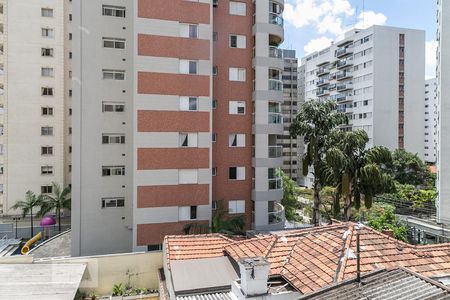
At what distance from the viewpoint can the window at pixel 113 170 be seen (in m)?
27.5

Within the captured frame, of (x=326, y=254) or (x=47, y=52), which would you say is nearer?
(x=326, y=254)

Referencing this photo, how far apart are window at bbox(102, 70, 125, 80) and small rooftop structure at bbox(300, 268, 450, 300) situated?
23.5m

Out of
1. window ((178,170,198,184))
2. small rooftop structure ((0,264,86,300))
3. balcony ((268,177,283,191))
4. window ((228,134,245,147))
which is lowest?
small rooftop structure ((0,264,86,300))

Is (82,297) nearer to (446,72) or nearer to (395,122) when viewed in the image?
(446,72)

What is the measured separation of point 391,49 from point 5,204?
7568 centimetres

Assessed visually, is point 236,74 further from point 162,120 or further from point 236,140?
point 162,120

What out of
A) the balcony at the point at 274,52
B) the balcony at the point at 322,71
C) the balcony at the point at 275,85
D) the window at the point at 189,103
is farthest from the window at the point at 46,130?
the balcony at the point at 322,71

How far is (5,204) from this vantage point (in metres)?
40.9

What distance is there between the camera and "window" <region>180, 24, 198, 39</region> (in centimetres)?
2677

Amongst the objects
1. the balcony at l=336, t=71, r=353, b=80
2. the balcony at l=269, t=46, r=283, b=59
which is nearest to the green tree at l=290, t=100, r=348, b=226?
the balcony at l=269, t=46, r=283, b=59

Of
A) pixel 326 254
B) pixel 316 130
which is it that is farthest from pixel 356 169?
pixel 326 254

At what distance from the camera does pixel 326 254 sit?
13.3 metres

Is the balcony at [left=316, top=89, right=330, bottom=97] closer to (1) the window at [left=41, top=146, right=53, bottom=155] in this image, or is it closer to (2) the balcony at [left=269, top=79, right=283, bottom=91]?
(2) the balcony at [left=269, top=79, right=283, bottom=91]

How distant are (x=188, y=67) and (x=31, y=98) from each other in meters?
25.8
